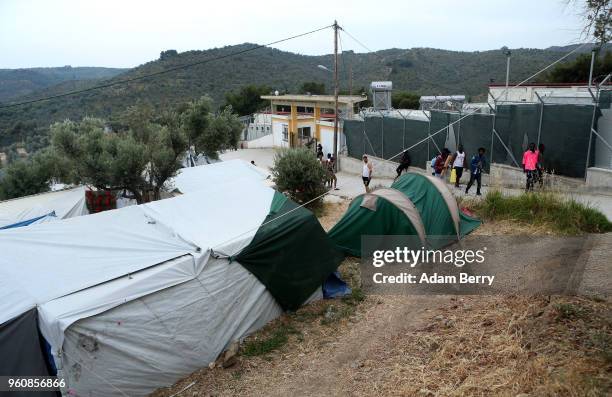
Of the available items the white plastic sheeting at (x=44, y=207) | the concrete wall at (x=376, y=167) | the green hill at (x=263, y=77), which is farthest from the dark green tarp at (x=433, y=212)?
the green hill at (x=263, y=77)

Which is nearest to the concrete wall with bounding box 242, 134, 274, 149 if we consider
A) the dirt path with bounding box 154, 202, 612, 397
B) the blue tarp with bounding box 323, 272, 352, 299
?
the blue tarp with bounding box 323, 272, 352, 299

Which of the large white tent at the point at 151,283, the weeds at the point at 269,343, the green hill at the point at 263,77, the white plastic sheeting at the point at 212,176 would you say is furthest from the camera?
the green hill at the point at 263,77

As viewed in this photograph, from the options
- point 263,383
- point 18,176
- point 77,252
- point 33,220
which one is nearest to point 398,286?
point 263,383

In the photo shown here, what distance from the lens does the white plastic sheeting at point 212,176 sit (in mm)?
13831

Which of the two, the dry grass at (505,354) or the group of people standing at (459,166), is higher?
the group of people standing at (459,166)

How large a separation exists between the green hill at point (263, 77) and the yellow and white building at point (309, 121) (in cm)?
1364

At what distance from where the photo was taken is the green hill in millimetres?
48219

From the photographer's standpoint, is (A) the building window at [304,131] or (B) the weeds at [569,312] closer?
(B) the weeds at [569,312]

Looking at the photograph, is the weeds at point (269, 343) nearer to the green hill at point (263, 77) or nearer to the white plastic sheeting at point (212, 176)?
the white plastic sheeting at point (212, 176)

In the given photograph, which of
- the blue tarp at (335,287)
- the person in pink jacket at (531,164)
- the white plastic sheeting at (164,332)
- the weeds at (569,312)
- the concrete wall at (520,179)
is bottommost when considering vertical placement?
the blue tarp at (335,287)

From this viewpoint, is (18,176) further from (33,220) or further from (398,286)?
(398,286)

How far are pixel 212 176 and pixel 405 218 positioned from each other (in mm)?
7889

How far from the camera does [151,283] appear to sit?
5.67 metres

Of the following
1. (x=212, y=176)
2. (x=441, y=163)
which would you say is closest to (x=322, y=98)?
(x=441, y=163)
